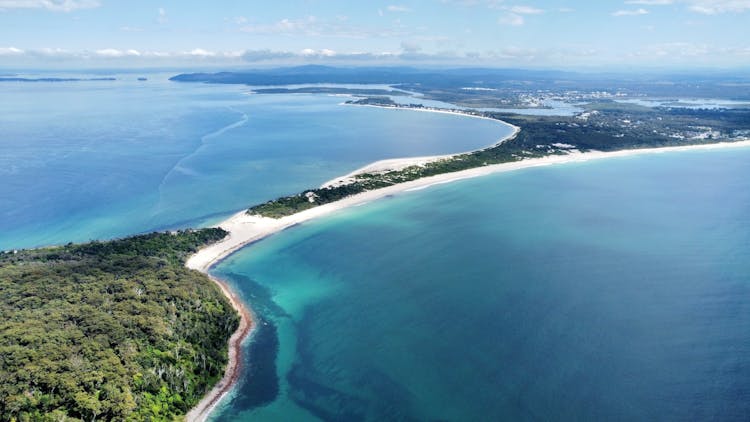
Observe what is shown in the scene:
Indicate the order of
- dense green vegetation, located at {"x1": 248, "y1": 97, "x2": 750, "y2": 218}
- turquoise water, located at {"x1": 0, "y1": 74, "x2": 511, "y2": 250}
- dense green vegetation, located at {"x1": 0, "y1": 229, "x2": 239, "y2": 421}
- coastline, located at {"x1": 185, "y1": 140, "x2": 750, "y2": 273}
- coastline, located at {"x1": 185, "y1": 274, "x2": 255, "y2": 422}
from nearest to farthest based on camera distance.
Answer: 1. dense green vegetation, located at {"x1": 0, "y1": 229, "x2": 239, "y2": 421}
2. coastline, located at {"x1": 185, "y1": 274, "x2": 255, "y2": 422}
3. coastline, located at {"x1": 185, "y1": 140, "x2": 750, "y2": 273}
4. turquoise water, located at {"x1": 0, "y1": 74, "x2": 511, "y2": 250}
5. dense green vegetation, located at {"x1": 248, "y1": 97, "x2": 750, "y2": 218}

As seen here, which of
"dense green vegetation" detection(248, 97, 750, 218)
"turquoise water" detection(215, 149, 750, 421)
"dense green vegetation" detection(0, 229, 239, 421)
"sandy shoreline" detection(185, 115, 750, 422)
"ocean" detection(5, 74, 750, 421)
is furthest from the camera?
"dense green vegetation" detection(248, 97, 750, 218)

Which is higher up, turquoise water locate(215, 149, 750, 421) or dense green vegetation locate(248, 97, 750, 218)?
dense green vegetation locate(248, 97, 750, 218)

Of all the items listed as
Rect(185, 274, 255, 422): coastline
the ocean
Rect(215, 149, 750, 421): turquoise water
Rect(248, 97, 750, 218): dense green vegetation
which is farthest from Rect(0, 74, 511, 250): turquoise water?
Rect(185, 274, 255, 422): coastline

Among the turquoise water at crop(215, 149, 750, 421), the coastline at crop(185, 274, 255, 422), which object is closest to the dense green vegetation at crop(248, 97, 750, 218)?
the turquoise water at crop(215, 149, 750, 421)

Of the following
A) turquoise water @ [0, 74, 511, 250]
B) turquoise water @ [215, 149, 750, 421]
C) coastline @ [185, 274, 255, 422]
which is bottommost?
coastline @ [185, 274, 255, 422]

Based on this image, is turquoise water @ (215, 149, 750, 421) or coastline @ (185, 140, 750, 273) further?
coastline @ (185, 140, 750, 273)

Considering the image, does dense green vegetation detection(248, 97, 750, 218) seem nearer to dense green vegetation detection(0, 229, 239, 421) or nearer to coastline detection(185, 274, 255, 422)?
coastline detection(185, 274, 255, 422)

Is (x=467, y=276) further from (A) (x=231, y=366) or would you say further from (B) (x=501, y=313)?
(A) (x=231, y=366)
